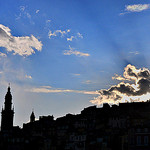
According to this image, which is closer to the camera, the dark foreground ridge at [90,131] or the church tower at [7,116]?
the dark foreground ridge at [90,131]

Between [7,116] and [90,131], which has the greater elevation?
[7,116]

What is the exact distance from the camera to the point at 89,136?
3782 inches

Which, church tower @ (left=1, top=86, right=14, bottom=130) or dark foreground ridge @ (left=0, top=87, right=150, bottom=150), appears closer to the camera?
dark foreground ridge @ (left=0, top=87, right=150, bottom=150)

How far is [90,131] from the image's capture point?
99.5 meters

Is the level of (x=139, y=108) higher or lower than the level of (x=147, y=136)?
higher

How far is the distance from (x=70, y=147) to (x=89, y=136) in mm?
7282

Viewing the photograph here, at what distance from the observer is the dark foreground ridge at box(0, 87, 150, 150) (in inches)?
3356

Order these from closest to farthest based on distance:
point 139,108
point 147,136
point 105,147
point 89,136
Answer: point 147,136, point 105,147, point 89,136, point 139,108

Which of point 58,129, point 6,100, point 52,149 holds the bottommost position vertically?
point 52,149

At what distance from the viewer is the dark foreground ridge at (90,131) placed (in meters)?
85.2

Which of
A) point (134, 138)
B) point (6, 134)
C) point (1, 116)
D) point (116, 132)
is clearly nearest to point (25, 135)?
point (6, 134)

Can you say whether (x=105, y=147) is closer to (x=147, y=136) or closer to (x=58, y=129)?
(x=147, y=136)

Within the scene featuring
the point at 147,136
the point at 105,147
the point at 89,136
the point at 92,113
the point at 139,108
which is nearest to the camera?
the point at 147,136

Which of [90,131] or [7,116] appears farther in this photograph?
[7,116]
